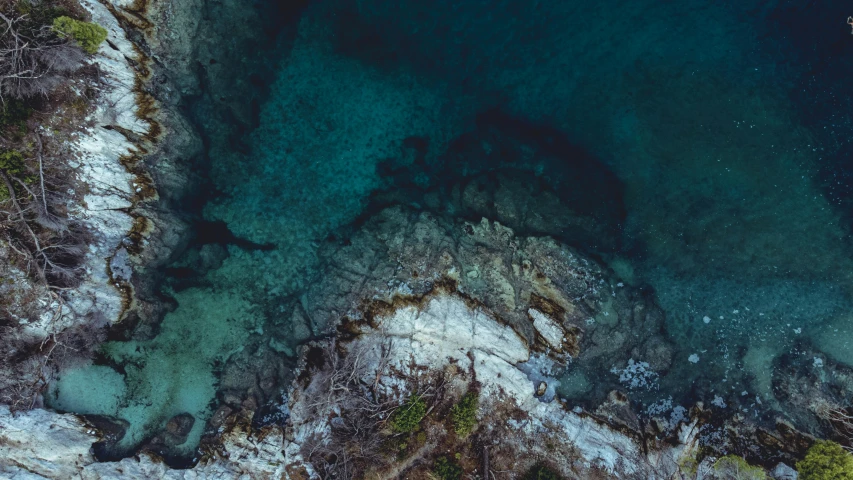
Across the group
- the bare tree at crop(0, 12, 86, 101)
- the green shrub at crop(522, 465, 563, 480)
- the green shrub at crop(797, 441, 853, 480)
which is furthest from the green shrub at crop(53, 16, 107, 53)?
the green shrub at crop(797, 441, 853, 480)

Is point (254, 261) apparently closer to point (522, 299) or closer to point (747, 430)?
point (522, 299)

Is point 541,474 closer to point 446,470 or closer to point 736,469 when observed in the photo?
point 446,470

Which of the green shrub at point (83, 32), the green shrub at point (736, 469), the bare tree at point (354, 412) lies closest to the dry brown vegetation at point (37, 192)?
the green shrub at point (83, 32)

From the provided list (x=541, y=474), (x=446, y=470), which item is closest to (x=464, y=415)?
(x=446, y=470)

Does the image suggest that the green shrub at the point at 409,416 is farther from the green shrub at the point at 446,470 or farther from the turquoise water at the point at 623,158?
the turquoise water at the point at 623,158

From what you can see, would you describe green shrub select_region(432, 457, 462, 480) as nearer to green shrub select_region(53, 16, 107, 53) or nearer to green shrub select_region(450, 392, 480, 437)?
green shrub select_region(450, 392, 480, 437)
